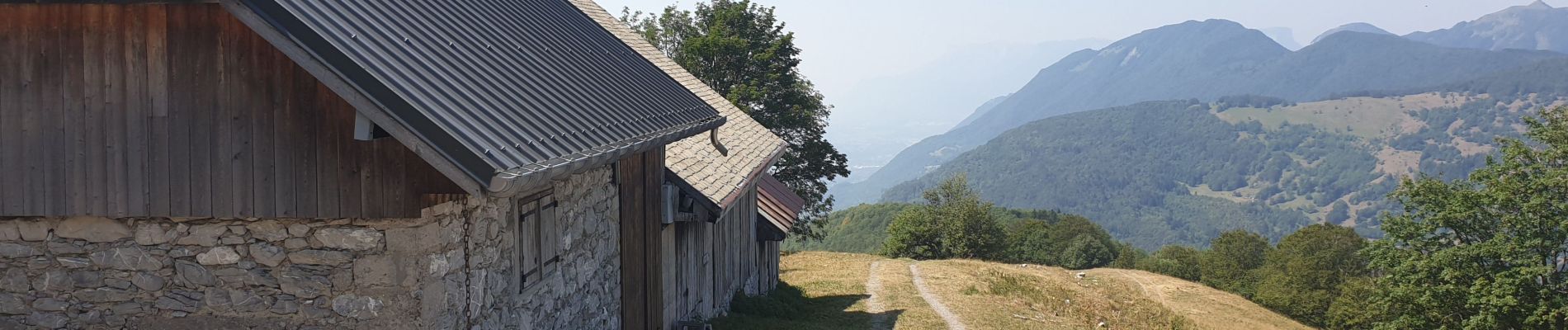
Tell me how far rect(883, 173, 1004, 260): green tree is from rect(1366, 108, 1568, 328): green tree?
60.0 feet

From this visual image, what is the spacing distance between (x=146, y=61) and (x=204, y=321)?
5.52ft

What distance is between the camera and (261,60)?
21.3 feet

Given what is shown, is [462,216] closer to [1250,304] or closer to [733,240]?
[733,240]

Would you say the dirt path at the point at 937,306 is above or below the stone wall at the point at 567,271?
below

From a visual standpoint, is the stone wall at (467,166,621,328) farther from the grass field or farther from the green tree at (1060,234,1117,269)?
the green tree at (1060,234,1117,269)

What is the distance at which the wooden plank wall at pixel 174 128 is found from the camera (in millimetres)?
6488

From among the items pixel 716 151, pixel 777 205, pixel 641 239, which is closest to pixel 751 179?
pixel 716 151

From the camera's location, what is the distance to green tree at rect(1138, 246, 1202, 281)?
212 ft

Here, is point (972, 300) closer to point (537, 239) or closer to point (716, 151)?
point (716, 151)

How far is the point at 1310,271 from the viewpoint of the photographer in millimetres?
49875

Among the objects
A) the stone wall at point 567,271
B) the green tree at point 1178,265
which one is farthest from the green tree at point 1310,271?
the stone wall at point 567,271

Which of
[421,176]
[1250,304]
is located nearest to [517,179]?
[421,176]

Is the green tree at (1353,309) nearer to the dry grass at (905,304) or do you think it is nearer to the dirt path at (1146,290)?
the dirt path at (1146,290)

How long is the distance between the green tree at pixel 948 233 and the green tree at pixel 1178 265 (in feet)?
50.7
